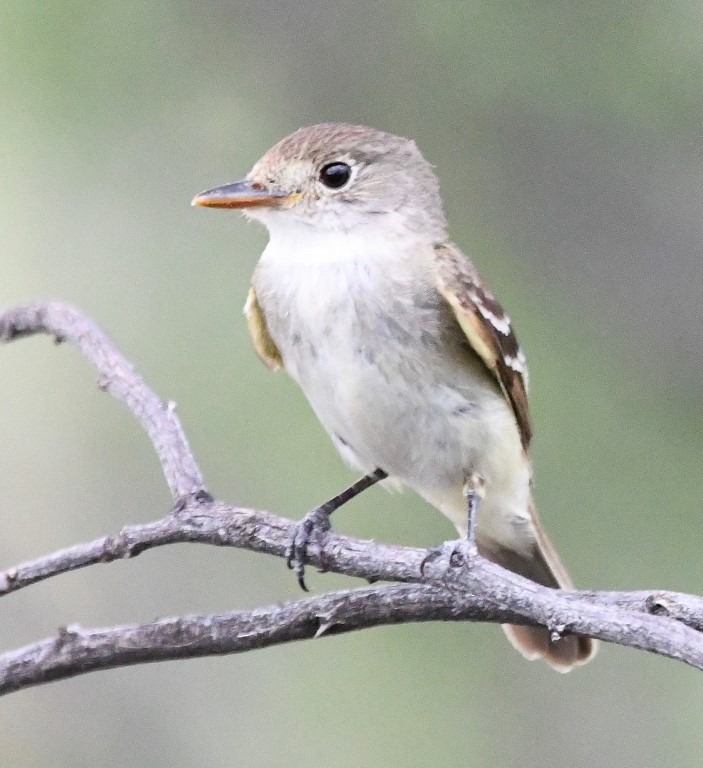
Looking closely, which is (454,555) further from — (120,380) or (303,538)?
(120,380)

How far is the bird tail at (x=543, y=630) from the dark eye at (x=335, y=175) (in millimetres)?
713

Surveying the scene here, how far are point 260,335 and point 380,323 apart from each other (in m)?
A: 0.29

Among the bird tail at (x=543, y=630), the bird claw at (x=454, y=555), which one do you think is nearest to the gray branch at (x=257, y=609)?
the bird claw at (x=454, y=555)

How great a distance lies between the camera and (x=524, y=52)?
7.65 feet

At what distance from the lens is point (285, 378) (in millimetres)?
2795

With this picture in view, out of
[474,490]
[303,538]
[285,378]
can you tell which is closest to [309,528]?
[303,538]

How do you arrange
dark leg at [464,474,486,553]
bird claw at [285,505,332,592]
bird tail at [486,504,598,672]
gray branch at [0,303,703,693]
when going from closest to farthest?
gray branch at [0,303,703,693] < bird claw at [285,505,332,592] < dark leg at [464,474,486,553] < bird tail at [486,504,598,672]

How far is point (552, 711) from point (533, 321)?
0.87 meters

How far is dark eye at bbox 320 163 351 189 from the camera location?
74.9 inches

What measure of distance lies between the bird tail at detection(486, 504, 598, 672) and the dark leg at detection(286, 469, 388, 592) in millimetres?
336

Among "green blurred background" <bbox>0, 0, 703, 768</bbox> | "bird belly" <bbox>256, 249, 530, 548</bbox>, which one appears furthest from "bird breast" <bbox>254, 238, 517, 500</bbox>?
"green blurred background" <bbox>0, 0, 703, 768</bbox>

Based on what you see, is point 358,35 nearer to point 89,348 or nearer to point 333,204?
point 333,204

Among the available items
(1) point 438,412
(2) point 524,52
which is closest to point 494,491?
(1) point 438,412

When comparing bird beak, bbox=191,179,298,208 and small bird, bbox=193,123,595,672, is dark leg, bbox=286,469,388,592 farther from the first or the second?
bird beak, bbox=191,179,298,208
